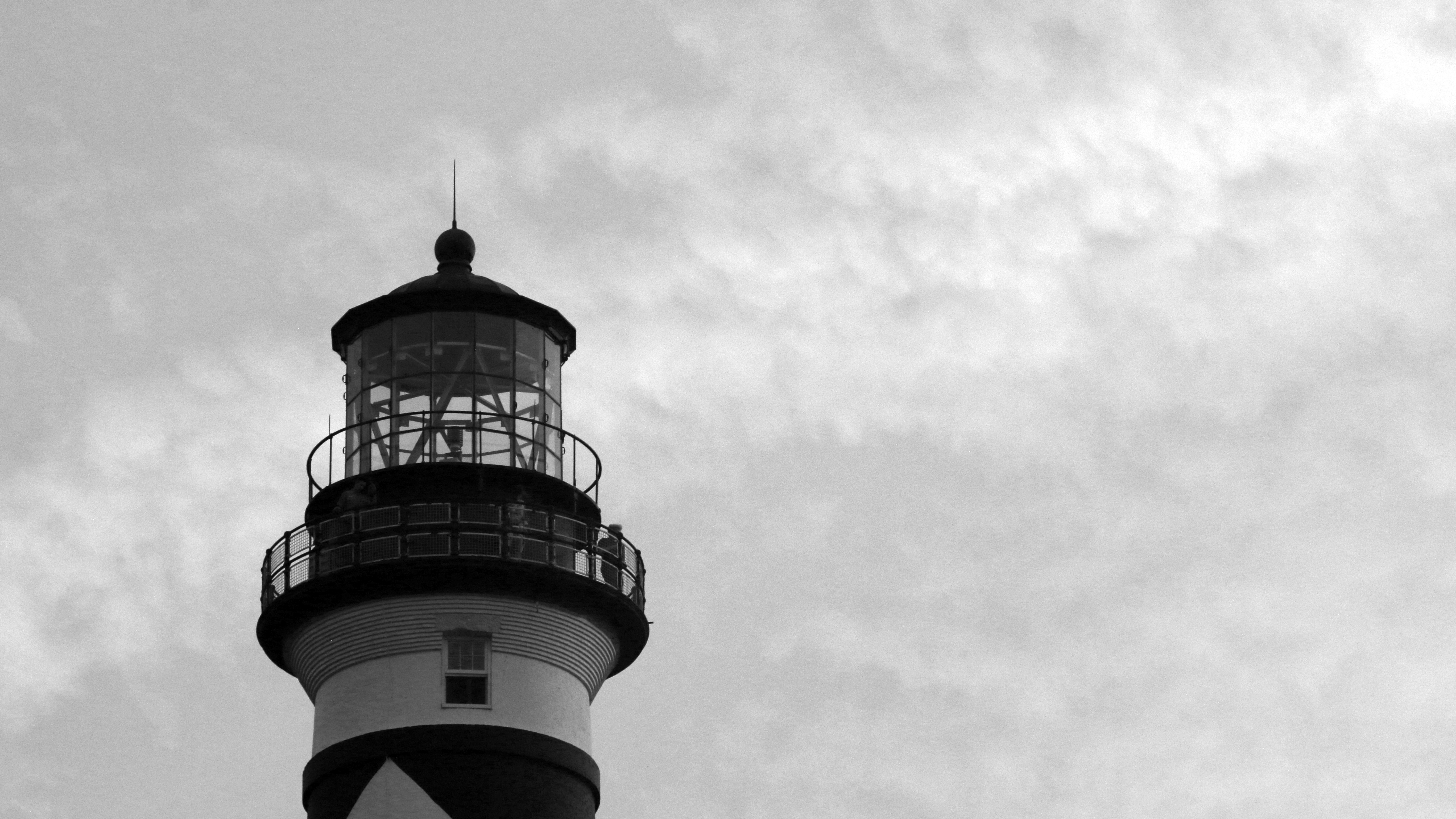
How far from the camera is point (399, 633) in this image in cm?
4447

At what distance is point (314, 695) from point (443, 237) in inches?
309

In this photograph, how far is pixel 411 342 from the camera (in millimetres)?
47375

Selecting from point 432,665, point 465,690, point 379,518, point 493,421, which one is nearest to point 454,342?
point 493,421

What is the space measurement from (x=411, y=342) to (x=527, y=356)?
1.85 m

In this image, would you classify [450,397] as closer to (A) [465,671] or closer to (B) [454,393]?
(B) [454,393]

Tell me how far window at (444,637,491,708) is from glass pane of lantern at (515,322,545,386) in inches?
196

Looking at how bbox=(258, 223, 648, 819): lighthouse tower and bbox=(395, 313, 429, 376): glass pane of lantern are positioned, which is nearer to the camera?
bbox=(258, 223, 648, 819): lighthouse tower

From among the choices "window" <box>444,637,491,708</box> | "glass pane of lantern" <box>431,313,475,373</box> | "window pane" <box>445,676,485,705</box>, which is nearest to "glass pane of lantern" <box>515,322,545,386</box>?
"glass pane of lantern" <box>431,313,475,373</box>

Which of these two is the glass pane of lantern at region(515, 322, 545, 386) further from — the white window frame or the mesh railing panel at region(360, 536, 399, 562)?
the white window frame

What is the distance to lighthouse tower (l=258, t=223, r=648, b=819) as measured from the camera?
1724 inches

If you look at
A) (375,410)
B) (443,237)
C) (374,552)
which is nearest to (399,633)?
(374,552)

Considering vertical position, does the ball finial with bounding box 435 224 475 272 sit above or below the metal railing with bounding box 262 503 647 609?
above

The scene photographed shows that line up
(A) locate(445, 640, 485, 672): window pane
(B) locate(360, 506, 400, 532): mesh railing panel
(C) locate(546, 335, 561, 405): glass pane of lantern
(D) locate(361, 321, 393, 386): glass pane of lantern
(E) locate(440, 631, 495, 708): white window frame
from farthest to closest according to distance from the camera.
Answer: (C) locate(546, 335, 561, 405): glass pane of lantern → (D) locate(361, 321, 393, 386): glass pane of lantern → (B) locate(360, 506, 400, 532): mesh railing panel → (A) locate(445, 640, 485, 672): window pane → (E) locate(440, 631, 495, 708): white window frame

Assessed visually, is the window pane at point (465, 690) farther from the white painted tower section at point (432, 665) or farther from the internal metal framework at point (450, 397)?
the internal metal framework at point (450, 397)
